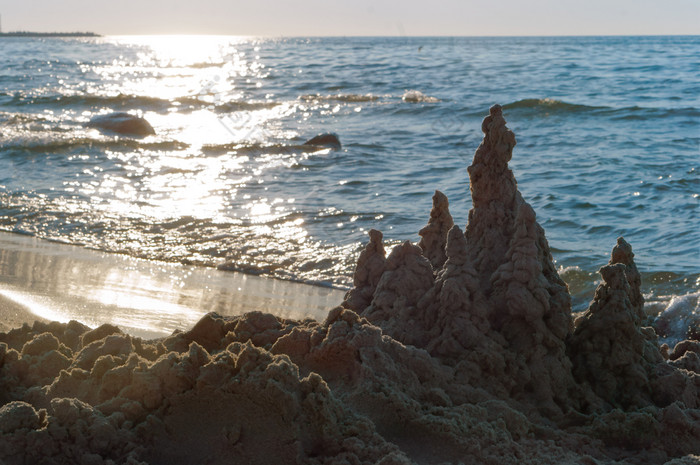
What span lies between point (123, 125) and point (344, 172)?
8002 millimetres

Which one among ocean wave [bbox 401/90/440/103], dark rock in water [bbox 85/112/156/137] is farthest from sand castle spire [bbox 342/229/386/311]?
ocean wave [bbox 401/90/440/103]

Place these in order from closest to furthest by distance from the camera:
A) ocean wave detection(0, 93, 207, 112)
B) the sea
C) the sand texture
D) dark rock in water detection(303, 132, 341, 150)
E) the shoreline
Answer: the sand texture
the shoreline
the sea
dark rock in water detection(303, 132, 341, 150)
ocean wave detection(0, 93, 207, 112)

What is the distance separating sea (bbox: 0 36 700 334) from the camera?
881cm

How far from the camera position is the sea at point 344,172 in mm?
8812

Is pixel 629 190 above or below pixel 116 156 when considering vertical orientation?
above

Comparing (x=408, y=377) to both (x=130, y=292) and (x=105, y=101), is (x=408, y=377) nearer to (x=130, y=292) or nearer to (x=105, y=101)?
(x=130, y=292)

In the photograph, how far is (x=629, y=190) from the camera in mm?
12188

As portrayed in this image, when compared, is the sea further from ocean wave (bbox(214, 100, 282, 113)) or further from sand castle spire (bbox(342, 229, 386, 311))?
sand castle spire (bbox(342, 229, 386, 311))

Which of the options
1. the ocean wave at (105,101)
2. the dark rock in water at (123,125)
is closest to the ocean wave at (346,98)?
the ocean wave at (105,101)

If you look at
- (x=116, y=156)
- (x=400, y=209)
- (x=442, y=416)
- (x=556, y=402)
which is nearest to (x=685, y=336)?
(x=556, y=402)

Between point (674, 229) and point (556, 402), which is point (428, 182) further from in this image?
point (556, 402)

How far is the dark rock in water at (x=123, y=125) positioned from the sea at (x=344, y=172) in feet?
1.20

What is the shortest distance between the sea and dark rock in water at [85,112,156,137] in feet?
1.20

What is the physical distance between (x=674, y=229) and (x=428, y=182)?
4.35m
